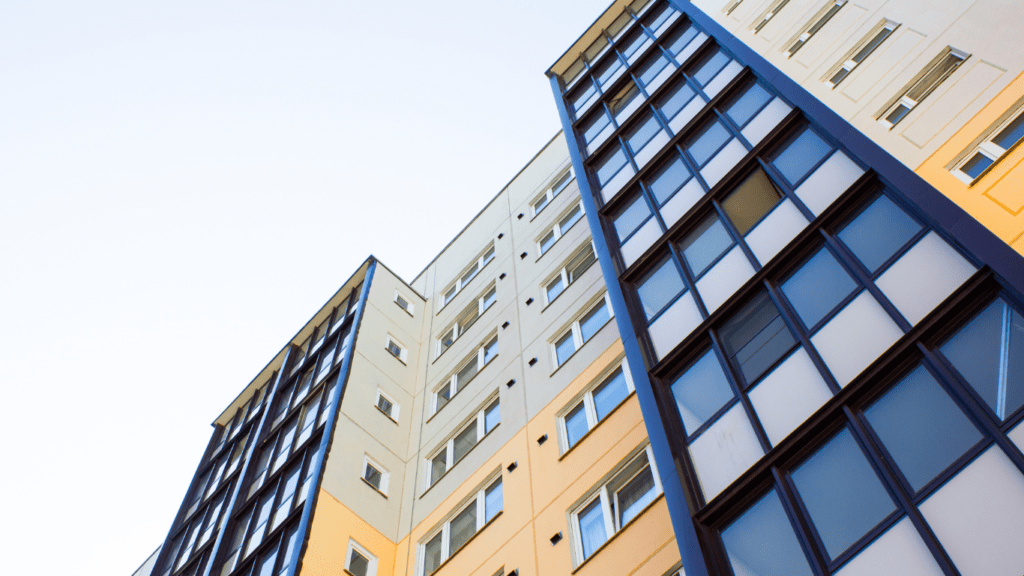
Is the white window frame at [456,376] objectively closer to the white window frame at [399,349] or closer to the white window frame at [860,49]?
the white window frame at [399,349]

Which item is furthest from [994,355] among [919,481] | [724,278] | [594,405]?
[594,405]

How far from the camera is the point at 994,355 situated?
10.2m

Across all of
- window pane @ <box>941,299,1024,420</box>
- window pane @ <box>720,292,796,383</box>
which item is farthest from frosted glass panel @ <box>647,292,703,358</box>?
window pane @ <box>941,299,1024,420</box>

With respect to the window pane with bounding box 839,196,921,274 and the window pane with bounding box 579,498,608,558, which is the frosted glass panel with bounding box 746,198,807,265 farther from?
the window pane with bounding box 579,498,608,558

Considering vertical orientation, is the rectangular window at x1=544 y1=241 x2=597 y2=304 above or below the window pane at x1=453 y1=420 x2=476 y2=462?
above

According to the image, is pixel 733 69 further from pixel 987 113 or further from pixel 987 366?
pixel 987 366

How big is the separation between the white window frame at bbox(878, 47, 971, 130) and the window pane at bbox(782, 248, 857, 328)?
12.5 feet

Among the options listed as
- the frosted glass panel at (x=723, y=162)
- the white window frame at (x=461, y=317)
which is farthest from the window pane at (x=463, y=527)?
the frosted glass panel at (x=723, y=162)

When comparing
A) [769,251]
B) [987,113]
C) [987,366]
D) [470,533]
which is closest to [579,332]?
[470,533]

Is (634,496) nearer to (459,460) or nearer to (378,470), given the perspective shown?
(459,460)

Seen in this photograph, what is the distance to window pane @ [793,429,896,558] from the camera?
32.8 feet

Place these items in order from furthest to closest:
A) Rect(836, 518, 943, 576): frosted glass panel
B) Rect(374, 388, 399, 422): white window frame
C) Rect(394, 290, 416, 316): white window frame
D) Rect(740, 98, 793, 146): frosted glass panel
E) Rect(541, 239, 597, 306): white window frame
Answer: Rect(394, 290, 416, 316): white window frame → Rect(374, 388, 399, 422): white window frame → Rect(541, 239, 597, 306): white window frame → Rect(740, 98, 793, 146): frosted glass panel → Rect(836, 518, 943, 576): frosted glass panel

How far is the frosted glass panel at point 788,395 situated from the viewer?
12.0m

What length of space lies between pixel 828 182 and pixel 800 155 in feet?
5.68
